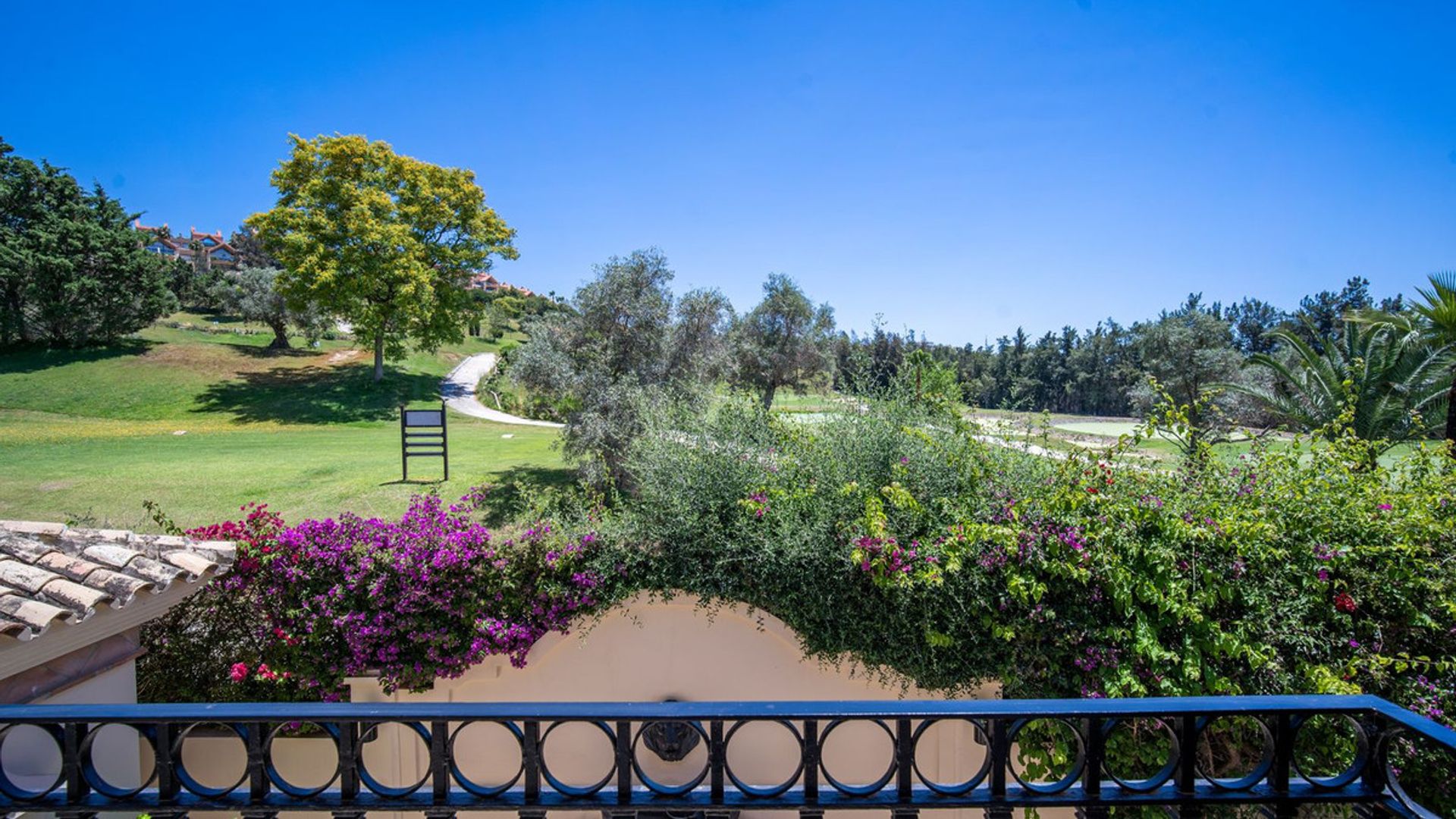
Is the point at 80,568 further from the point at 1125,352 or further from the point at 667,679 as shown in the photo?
the point at 1125,352

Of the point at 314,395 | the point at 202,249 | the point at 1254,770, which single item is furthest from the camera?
the point at 202,249

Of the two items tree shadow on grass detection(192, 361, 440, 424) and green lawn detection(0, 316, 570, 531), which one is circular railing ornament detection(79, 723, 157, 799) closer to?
green lawn detection(0, 316, 570, 531)

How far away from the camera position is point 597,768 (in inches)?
238

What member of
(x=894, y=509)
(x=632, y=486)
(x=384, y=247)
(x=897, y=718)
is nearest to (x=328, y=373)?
(x=384, y=247)

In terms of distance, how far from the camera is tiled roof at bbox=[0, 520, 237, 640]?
11.6 ft

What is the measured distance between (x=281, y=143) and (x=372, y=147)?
2697mm

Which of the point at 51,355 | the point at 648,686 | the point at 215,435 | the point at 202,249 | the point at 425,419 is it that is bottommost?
the point at 648,686

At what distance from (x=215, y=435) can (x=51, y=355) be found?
864 centimetres

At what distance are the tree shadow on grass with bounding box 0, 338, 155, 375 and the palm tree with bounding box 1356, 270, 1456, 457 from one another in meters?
29.5

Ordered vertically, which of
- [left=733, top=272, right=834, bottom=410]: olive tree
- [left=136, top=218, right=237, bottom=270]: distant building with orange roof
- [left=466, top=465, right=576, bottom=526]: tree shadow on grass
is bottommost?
[left=466, top=465, right=576, bottom=526]: tree shadow on grass

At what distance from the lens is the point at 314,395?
20.4m

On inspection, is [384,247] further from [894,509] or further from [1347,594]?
[1347,594]

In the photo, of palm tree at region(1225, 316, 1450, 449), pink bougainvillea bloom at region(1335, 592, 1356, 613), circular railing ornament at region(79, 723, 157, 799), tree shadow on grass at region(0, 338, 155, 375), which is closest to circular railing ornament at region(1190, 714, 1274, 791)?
circular railing ornament at region(79, 723, 157, 799)

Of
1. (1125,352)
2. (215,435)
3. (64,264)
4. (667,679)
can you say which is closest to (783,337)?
(215,435)
